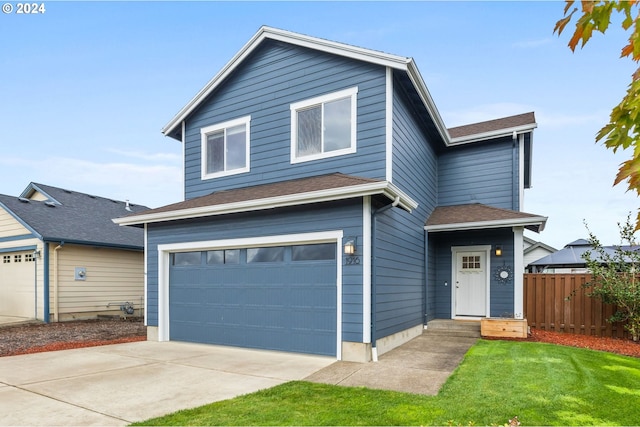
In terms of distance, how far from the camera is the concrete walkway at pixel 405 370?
5464mm

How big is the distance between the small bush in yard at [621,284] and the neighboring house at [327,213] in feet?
5.53

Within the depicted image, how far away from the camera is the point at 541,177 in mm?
15789

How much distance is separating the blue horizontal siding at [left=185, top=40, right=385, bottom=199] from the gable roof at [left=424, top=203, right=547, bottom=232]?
3343 millimetres

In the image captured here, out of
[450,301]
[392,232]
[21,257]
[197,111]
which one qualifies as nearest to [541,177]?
[450,301]

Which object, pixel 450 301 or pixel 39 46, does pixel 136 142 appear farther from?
pixel 450 301

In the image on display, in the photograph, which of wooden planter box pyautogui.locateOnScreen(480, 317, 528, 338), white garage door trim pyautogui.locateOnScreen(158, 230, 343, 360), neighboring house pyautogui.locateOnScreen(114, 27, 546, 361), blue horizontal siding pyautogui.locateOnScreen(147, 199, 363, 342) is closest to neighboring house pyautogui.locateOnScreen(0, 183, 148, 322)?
neighboring house pyautogui.locateOnScreen(114, 27, 546, 361)

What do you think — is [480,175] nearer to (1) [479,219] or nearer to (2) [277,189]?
(1) [479,219]

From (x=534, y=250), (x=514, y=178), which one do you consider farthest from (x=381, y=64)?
(x=534, y=250)

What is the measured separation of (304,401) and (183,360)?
349 cm

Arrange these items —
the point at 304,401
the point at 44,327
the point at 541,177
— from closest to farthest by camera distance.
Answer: the point at 304,401 → the point at 44,327 → the point at 541,177

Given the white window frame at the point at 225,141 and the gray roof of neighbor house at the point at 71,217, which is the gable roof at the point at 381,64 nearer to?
the white window frame at the point at 225,141

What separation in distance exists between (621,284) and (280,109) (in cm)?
877

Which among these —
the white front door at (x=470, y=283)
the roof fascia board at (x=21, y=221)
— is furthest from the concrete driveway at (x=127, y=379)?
the roof fascia board at (x=21, y=221)

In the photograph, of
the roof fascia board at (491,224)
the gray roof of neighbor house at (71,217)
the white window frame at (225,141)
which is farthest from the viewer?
the gray roof of neighbor house at (71,217)
